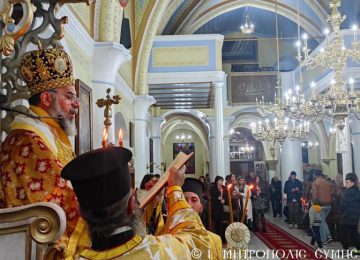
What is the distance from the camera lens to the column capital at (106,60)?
6270 mm

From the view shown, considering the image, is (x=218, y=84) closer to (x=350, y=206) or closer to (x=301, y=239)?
(x=301, y=239)

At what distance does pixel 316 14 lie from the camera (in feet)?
53.5

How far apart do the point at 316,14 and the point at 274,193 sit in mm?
6728

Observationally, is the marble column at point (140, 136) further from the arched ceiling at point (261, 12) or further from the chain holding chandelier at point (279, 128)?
the arched ceiling at point (261, 12)

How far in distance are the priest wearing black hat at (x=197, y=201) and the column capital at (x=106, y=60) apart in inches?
171

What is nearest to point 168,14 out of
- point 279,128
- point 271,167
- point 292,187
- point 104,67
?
point 279,128

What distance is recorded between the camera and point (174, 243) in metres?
1.53

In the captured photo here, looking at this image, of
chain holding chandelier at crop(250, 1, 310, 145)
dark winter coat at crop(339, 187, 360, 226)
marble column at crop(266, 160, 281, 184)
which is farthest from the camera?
marble column at crop(266, 160, 281, 184)

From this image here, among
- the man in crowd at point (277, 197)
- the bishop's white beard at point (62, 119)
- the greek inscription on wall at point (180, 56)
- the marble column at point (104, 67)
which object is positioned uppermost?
the greek inscription on wall at point (180, 56)

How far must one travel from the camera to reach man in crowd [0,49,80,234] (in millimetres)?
2234

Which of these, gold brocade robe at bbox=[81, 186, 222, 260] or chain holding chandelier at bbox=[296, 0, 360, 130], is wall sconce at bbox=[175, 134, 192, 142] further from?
gold brocade robe at bbox=[81, 186, 222, 260]

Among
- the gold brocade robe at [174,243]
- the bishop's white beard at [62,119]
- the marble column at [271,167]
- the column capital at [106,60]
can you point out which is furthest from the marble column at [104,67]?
the marble column at [271,167]

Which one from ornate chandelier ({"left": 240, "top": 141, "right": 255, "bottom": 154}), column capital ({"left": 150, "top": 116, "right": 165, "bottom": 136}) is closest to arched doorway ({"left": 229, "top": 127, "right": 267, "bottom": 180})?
ornate chandelier ({"left": 240, "top": 141, "right": 255, "bottom": 154})

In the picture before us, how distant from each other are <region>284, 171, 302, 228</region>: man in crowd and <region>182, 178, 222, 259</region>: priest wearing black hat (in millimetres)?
10611
